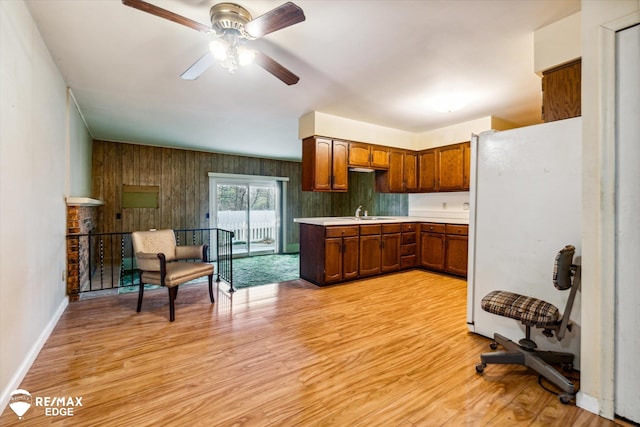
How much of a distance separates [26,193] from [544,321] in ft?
11.7

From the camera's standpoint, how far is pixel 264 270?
536 centimetres

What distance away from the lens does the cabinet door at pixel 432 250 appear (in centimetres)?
470

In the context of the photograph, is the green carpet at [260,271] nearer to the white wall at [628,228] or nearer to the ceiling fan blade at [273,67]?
the ceiling fan blade at [273,67]

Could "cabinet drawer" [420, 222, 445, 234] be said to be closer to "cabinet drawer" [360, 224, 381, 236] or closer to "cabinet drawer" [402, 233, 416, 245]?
"cabinet drawer" [402, 233, 416, 245]

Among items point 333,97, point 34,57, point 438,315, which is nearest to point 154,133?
point 34,57

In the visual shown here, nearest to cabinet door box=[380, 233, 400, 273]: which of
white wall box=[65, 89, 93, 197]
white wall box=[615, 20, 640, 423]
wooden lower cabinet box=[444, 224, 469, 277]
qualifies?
wooden lower cabinet box=[444, 224, 469, 277]

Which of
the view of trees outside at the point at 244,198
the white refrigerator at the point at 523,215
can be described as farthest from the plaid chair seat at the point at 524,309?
the view of trees outside at the point at 244,198

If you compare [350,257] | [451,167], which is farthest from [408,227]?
[350,257]

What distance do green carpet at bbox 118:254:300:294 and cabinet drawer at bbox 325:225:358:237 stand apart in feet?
3.70

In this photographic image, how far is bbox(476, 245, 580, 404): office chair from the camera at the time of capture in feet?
5.76

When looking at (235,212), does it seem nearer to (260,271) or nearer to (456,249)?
(260,271)

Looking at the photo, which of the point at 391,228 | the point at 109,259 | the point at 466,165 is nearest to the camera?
the point at 466,165

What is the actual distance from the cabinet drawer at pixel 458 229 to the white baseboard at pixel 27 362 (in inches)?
194

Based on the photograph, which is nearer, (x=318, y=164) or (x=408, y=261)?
(x=318, y=164)
